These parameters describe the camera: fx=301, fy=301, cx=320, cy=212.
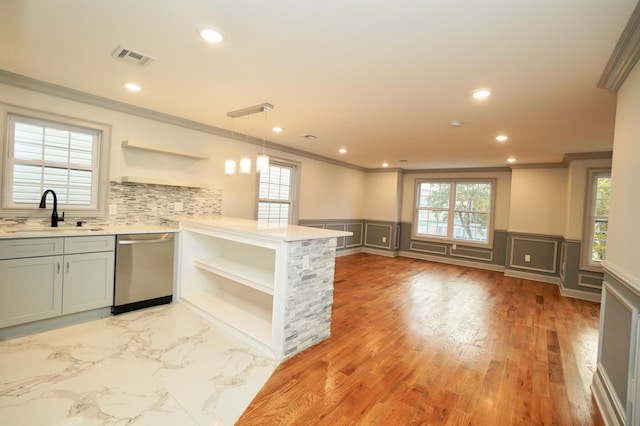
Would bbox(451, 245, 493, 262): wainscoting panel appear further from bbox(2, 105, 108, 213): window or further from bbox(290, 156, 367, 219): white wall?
bbox(2, 105, 108, 213): window

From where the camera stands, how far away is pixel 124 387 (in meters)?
2.01

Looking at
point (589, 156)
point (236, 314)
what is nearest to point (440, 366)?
point (236, 314)

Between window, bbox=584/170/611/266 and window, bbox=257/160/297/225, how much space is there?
516 centimetres

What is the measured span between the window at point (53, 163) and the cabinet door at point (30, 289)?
0.77 meters

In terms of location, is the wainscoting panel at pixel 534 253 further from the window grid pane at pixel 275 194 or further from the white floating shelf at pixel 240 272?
the white floating shelf at pixel 240 272

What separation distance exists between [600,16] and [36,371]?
420 centimetres

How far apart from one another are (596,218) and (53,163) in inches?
303

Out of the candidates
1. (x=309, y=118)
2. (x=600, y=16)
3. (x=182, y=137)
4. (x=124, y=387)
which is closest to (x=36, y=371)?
(x=124, y=387)

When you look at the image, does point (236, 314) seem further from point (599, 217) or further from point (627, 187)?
point (599, 217)

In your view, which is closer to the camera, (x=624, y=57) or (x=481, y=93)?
(x=624, y=57)

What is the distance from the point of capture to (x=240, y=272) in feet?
9.93

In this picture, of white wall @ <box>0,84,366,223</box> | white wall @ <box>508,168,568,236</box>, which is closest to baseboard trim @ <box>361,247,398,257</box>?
white wall @ <box>0,84,366,223</box>

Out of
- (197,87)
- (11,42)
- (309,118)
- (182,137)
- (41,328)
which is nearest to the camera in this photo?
(11,42)

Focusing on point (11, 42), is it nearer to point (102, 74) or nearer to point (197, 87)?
point (102, 74)
